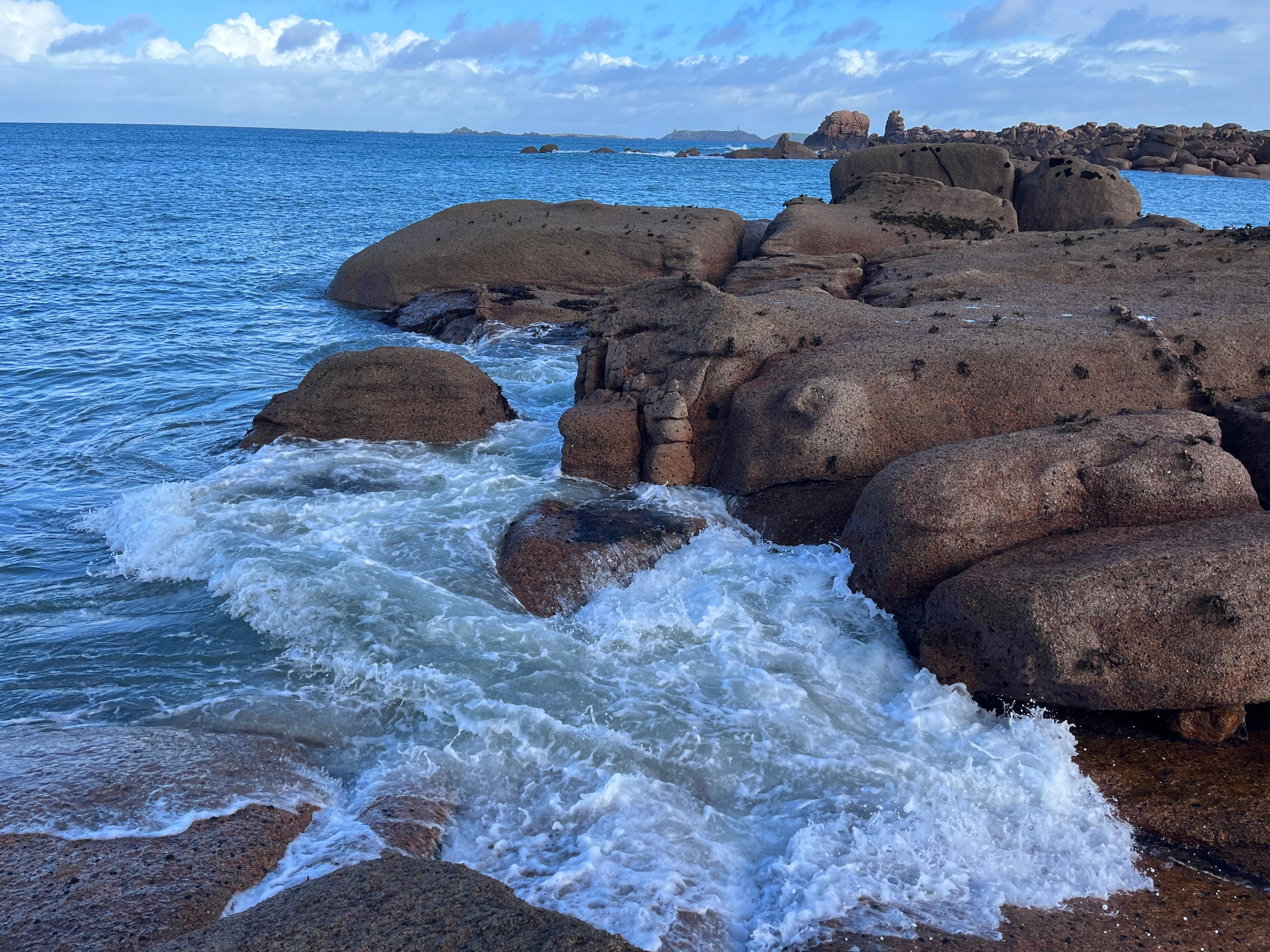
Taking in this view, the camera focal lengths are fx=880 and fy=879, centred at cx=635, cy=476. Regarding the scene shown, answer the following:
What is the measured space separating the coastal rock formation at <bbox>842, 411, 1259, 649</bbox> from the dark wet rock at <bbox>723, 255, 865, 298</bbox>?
27.7 feet

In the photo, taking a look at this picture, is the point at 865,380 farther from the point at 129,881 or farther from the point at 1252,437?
the point at 129,881

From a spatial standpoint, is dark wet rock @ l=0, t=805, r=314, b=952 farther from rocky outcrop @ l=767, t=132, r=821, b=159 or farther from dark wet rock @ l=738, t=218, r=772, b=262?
rocky outcrop @ l=767, t=132, r=821, b=159

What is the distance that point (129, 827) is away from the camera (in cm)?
512

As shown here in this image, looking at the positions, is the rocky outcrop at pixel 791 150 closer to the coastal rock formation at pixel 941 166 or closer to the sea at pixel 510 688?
the coastal rock formation at pixel 941 166

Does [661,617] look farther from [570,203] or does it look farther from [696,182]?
[696,182]

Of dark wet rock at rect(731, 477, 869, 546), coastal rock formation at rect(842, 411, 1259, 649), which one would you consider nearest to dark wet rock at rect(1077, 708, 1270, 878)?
coastal rock formation at rect(842, 411, 1259, 649)

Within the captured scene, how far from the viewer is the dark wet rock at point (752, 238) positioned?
2077 cm

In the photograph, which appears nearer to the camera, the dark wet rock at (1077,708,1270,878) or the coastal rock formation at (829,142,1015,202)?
the dark wet rock at (1077,708,1270,878)

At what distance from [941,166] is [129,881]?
23.4m

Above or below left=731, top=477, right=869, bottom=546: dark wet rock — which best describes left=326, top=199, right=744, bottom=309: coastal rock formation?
above

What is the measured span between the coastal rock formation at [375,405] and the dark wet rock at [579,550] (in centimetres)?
336

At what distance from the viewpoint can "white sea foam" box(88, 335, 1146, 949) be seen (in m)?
5.12

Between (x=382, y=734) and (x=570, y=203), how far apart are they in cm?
1794

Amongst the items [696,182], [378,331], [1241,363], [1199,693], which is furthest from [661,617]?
[696,182]
